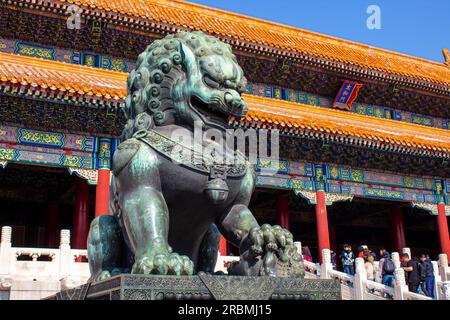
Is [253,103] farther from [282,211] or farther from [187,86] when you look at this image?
[187,86]

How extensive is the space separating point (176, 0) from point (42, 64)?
614cm

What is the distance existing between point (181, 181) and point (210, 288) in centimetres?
66

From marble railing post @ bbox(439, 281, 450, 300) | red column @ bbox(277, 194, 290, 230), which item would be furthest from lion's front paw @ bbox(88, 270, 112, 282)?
red column @ bbox(277, 194, 290, 230)

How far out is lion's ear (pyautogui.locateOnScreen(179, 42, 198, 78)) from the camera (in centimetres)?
312

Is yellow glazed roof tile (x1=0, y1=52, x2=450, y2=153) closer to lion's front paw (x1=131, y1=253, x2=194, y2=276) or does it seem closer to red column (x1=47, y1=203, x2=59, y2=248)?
red column (x1=47, y1=203, x2=59, y2=248)

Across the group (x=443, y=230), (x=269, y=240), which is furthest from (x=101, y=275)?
(x=443, y=230)

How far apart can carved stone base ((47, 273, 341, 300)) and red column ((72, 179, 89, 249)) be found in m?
9.01

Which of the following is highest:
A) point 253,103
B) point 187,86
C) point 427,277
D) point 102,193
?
point 253,103

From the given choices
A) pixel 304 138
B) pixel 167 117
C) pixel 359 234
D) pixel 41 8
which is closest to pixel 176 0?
pixel 41 8

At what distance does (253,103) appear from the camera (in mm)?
14445

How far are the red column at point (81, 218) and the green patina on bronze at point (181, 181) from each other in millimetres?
8708

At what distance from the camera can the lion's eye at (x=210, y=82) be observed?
3074 millimetres

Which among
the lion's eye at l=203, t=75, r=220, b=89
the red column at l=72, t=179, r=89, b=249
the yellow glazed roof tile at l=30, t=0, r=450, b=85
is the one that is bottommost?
the lion's eye at l=203, t=75, r=220, b=89

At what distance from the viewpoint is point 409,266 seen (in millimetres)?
10484
